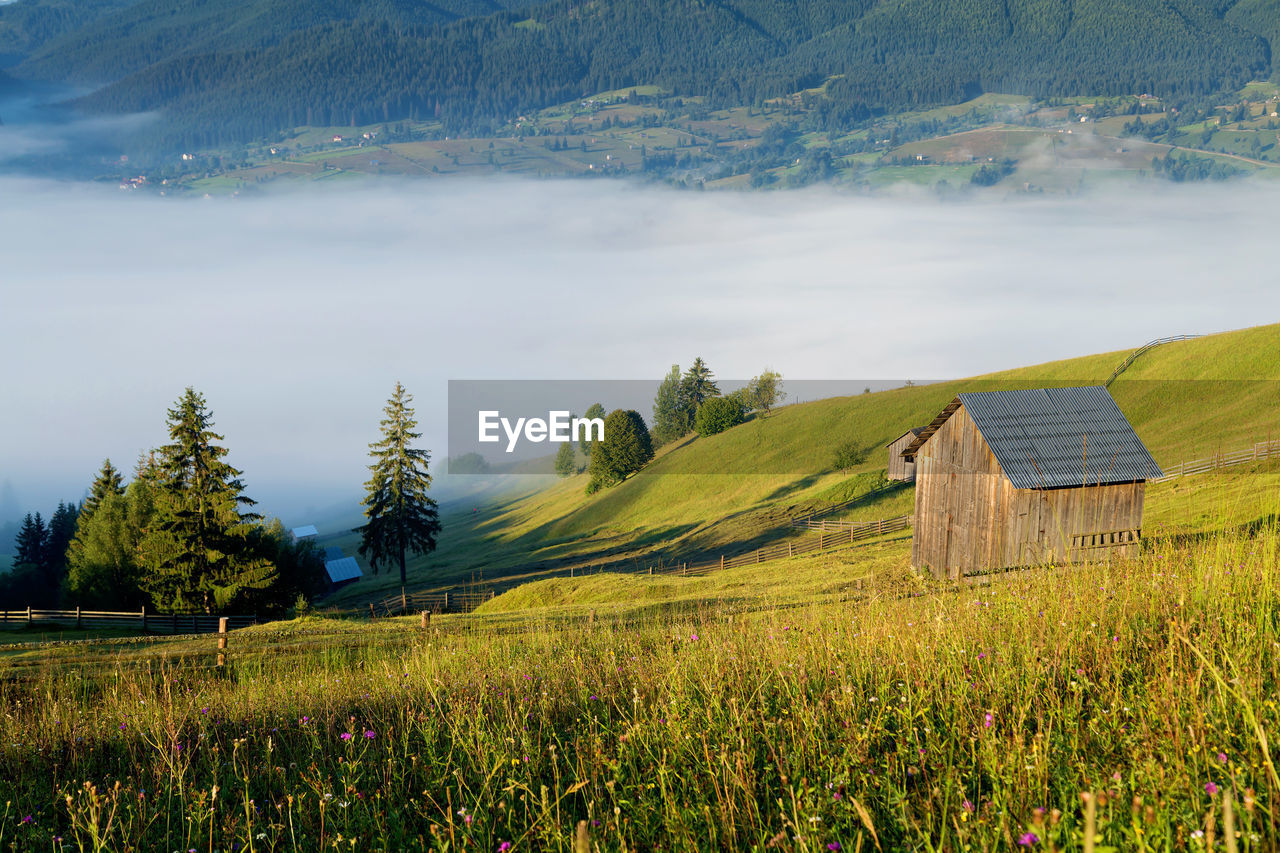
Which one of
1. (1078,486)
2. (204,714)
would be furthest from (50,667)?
(1078,486)

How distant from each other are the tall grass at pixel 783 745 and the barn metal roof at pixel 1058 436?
767 inches

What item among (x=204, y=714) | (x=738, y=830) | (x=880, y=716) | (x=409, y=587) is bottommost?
(x=409, y=587)

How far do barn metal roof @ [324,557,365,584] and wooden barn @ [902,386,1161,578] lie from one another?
77899 millimetres

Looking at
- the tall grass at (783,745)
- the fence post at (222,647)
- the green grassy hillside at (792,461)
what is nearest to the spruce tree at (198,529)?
the green grassy hillside at (792,461)

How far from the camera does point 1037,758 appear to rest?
151 inches

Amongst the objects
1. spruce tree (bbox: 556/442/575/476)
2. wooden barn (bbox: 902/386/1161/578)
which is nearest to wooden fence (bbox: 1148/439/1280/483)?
wooden barn (bbox: 902/386/1161/578)

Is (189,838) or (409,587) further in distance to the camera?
(409,587)

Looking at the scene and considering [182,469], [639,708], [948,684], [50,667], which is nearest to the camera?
[948,684]

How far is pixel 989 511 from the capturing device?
28.9m

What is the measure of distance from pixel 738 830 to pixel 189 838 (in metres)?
3.25

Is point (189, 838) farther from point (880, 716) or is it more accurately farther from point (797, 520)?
point (797, 520)

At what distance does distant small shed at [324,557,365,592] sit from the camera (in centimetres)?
9222

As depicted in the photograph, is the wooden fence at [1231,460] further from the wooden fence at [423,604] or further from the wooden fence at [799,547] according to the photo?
the wooden fence at [423,604]

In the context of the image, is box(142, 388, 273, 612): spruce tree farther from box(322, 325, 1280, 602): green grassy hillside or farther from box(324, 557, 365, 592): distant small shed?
box(324, 557, 365, 592): distant small shed
